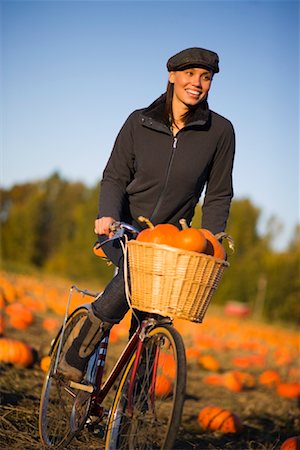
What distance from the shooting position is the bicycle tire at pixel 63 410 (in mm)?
3629

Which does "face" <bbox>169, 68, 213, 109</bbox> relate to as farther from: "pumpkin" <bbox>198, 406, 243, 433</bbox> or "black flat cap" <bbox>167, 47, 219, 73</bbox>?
"pumpkin" <bbox>198, 406, 243, 433</bbox>

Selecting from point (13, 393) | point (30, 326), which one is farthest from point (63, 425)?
point (30, 326)

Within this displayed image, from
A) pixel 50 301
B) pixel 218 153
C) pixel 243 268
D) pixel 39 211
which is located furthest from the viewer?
pixel 39 211

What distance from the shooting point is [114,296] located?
3.39m

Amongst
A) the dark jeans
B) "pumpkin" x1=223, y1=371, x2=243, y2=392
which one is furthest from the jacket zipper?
"pumpkin" x1=223, y1=371, x2=243, y2=392

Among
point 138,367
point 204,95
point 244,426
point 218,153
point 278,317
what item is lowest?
point 278,317

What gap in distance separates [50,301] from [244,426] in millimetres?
6975

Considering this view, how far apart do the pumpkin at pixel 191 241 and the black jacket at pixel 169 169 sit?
22.4 inches

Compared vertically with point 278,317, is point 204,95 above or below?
above

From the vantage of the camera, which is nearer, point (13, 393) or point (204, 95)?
point (204, 95)

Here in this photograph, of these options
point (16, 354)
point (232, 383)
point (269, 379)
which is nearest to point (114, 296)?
point (16, 354)

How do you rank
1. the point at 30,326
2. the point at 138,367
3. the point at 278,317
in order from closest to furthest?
the point at 138,367 < the point at 30,326 < the point at 278,317

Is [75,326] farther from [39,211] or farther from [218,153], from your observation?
[39,211]

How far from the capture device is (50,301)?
12.1m
